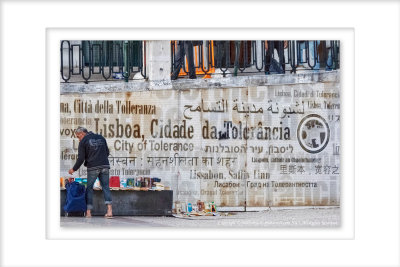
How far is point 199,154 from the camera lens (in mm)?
11664

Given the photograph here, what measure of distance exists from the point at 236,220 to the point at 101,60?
313cm

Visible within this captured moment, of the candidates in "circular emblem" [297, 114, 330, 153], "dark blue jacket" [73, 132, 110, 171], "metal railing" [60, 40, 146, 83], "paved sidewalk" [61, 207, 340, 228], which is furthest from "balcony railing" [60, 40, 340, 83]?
"paved sidewalk" [61, 207, 340, 228]

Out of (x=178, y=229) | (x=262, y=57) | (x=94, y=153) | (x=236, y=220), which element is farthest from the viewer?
(x=262, y=57)

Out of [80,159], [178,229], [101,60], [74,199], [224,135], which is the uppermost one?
[101,60]

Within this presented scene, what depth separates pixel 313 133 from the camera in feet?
38.6

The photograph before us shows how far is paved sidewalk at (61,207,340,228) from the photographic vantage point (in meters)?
11.3

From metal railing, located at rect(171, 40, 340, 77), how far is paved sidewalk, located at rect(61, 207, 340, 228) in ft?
7.06

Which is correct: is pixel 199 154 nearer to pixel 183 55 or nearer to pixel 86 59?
pixel 183 55

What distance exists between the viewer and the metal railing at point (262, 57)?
11508 mm

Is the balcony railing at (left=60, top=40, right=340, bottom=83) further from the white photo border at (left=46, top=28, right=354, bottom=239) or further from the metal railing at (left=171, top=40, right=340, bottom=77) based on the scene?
the white photo border at (left=46, top=28, right=354, bottom=239)

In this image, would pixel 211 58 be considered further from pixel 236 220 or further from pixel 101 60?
pixel 236 220

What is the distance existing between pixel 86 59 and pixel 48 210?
234 centimetres

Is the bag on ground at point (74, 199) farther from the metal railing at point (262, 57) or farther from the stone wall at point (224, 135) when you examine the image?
the metal railing at point (262, 57)

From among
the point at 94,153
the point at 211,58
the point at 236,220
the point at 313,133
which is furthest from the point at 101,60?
the point at 313,133
